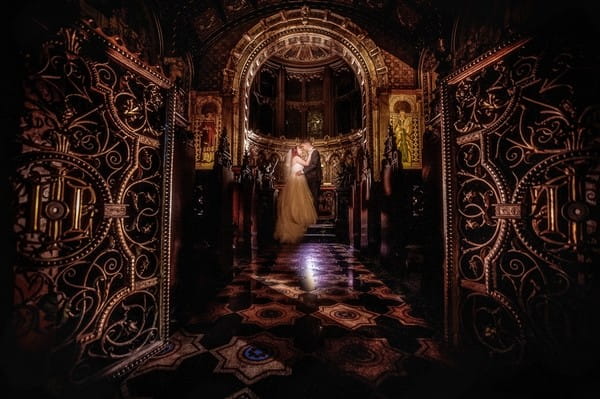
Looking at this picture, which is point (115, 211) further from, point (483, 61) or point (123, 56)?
point (483, 61)

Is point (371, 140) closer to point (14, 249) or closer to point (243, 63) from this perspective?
point (243, 63)

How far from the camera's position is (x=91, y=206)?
4.39 feet

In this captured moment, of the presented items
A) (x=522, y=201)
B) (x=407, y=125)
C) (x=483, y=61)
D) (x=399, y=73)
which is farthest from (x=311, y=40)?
(x=522, y=201)

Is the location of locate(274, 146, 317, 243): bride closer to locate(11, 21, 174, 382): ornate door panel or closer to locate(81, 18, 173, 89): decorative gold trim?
locate(11, 21, 174, 382): ornate door panel

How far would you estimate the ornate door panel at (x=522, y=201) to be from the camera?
1.16 metres

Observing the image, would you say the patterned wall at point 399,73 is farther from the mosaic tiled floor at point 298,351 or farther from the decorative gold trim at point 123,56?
the decorative gold trim at point 123,56

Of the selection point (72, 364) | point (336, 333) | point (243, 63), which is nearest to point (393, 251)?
point (336, 333)

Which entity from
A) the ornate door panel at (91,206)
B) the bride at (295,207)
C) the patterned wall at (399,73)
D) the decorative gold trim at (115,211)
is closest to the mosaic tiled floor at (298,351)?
the ornate door panel at (91,206)

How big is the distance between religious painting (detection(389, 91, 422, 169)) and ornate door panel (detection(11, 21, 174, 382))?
22.5 ft

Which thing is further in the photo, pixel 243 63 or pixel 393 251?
pixel 243 63

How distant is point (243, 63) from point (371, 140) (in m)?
4.92

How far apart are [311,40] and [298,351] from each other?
8901 mm

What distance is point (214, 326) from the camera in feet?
5.89

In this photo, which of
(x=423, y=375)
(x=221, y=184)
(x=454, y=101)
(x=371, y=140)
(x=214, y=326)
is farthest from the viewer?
(x=371, y=140)
